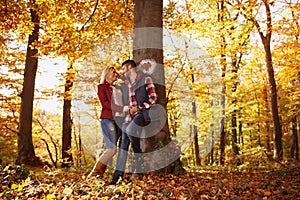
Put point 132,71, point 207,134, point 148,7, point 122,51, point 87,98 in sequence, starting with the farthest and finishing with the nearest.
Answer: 1. point 207,134
2. point 87,98
3. point 122,51
4. point 148,7
5. point 132,71

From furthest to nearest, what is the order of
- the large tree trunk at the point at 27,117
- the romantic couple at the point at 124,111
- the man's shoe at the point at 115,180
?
1. the large tree trunk at the point at 27,117
2. the romantic couple at the point at 124,111
3. the man's shoe at the point at 115,180

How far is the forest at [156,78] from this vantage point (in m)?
5.08

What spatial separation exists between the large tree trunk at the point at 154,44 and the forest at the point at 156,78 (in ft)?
0.07

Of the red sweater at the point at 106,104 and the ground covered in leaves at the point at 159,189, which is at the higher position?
the red sweater at the point at 106,104

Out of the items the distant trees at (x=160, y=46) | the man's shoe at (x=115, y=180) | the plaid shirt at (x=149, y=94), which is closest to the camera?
the man's shoe at (x=115, y=180)

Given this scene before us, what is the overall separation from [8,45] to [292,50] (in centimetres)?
1339

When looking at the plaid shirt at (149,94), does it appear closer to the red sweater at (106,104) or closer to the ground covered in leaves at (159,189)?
the red sweater at (106,104)

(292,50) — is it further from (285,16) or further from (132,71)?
(132,71)

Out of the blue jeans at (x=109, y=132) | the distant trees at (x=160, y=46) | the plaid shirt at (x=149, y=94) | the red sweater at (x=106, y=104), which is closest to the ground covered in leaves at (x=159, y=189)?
the blue jeans at (x=109, y=132)

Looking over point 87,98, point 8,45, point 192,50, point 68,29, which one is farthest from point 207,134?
point 68,29

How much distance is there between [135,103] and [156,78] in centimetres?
98

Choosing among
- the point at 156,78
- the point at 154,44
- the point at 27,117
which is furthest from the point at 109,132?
the point at 27,117

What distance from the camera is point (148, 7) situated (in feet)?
21.7

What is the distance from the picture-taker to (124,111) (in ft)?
19.5
